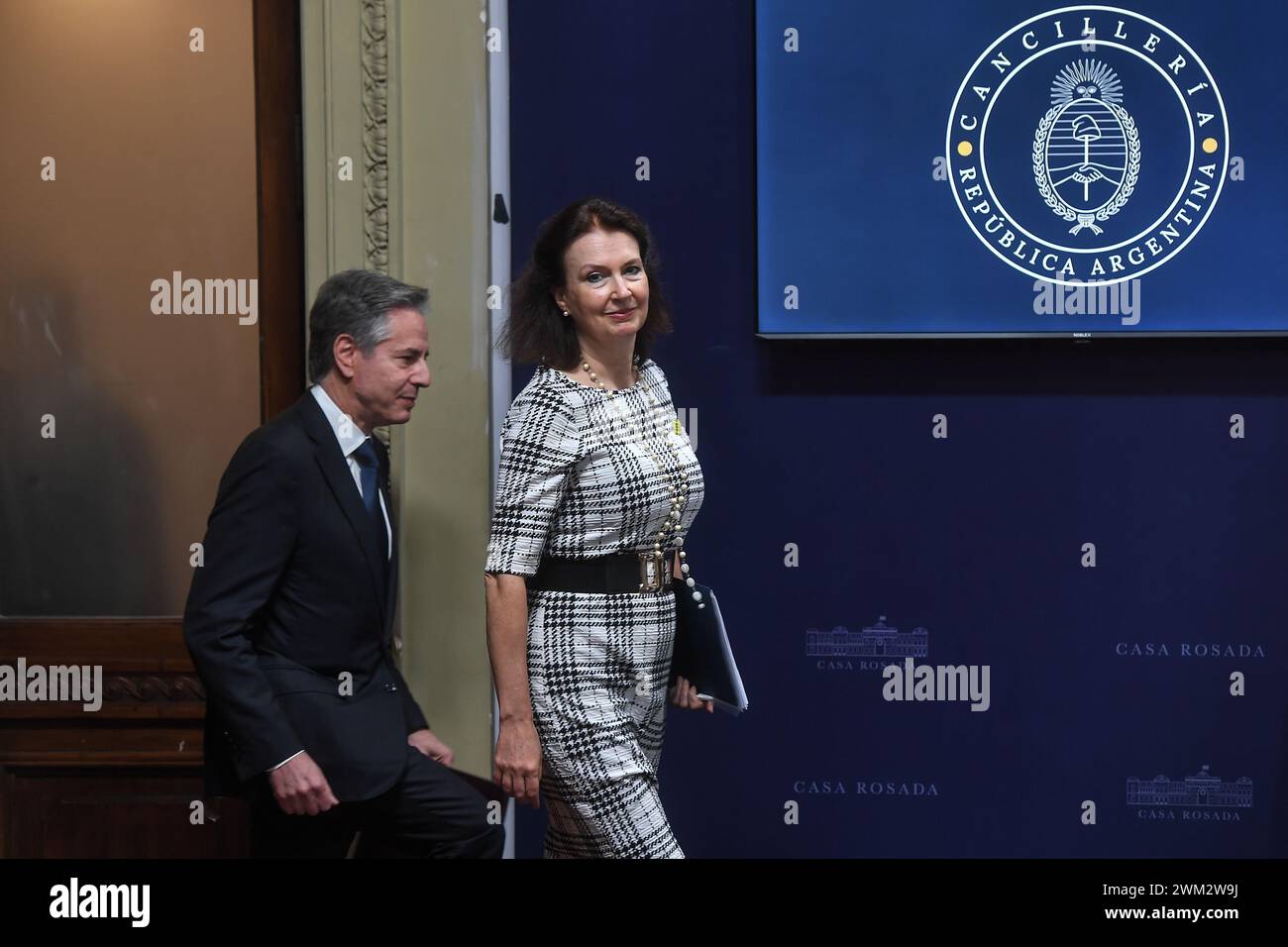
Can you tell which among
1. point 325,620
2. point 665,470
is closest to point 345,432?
point 325,620

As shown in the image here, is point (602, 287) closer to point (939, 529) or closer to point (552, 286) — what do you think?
point (552, 286)

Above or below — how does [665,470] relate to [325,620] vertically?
above

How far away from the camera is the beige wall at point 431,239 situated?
3.08 metres

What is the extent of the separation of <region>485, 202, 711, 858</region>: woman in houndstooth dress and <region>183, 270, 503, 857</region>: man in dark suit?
0.24 m

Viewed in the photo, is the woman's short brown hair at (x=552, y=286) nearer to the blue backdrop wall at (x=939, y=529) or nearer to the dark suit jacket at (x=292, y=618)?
the dark suit jacket at (x=292, y=618)

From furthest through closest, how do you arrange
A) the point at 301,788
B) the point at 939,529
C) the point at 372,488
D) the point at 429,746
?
1. the point at 939,529
2. the point at 429,746
3. the point at 372,488
4. the point at 301,788

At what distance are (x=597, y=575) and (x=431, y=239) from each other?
110 centimetres

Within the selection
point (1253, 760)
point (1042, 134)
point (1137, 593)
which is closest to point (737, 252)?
point (1042, 134)

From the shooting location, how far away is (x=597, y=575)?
2.41m

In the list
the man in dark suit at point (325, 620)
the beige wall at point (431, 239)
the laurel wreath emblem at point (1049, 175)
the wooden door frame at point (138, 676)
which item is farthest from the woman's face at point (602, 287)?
the laurel wreath emblem at point (1049, 175)

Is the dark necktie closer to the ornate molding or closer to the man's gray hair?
the man's gray hair

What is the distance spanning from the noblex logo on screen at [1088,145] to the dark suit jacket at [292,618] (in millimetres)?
1709
